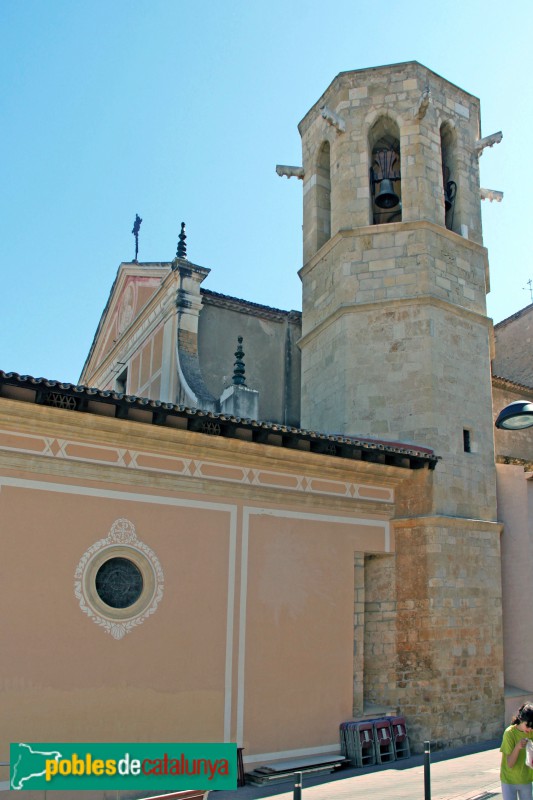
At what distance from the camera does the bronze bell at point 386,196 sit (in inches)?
555

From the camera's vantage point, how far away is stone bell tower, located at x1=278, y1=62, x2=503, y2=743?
1117 centimetres

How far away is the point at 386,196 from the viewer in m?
14.2

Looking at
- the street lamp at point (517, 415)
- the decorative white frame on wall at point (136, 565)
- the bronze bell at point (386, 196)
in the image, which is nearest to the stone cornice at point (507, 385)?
the bronze bell at point (386, 196)

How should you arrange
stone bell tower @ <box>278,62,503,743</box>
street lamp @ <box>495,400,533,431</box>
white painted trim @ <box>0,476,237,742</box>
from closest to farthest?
street lamp @ <box>495,400,533,431</box>, white painted trim @ <box>0,476,237,742</box>, stone bell tower @ <box>278,62,503,743</box>

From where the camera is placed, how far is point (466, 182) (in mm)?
14484

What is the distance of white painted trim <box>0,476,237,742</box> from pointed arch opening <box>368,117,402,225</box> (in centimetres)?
707

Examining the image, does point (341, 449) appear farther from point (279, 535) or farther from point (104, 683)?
point (104, 683)

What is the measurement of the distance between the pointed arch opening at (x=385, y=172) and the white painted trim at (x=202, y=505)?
23.2 ft

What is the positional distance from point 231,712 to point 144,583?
2.00 metres

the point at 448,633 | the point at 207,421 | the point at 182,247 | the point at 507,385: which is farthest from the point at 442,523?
the point at 182,247

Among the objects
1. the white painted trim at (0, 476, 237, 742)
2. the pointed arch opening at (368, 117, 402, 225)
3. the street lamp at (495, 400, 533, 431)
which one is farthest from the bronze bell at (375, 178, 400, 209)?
the street lamp at (495, 400, 533, 431)

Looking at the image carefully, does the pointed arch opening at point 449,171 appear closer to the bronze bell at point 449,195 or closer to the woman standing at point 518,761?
the bronze bell at point 449,195

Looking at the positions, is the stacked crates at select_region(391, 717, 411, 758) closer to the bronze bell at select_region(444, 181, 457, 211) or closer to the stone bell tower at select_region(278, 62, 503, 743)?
the stone bell tower at select_region(278, 62, 503, 743)

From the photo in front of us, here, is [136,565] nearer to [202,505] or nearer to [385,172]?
[202,505]
